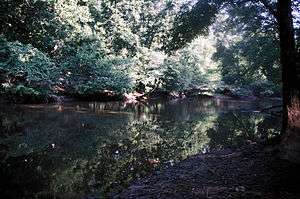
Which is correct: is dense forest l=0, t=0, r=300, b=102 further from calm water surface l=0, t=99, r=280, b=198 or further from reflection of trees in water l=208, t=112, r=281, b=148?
reflection of trees in water l=208, t=112, r=281, b=148

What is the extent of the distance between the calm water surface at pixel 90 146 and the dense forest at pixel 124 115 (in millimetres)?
37

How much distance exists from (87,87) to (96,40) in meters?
5.55

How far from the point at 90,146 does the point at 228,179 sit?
18.8ft

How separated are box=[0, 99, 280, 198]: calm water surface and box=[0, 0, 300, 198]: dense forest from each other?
4cm

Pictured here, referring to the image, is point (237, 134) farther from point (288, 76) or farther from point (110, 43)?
point (110, 43)

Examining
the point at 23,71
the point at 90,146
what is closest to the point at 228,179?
the point at 90,146

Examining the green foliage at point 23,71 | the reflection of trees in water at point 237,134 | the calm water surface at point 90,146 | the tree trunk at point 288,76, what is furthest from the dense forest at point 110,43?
the reflection of trees in water at point 237,134

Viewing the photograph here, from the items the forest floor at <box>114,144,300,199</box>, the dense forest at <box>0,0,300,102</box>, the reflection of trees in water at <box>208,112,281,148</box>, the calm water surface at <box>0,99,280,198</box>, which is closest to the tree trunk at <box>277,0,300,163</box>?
the forest floor at <box>114,144,300,199</box>

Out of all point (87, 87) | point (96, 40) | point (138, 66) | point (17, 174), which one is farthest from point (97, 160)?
point (138, 66)

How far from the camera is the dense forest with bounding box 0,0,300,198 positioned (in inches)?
280

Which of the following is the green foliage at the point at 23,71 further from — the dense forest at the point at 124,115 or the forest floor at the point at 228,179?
the forest floor at the point at 228,179

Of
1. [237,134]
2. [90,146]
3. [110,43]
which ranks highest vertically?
[110,43]

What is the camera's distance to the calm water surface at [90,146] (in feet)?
23.7

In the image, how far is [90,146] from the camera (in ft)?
37.0
